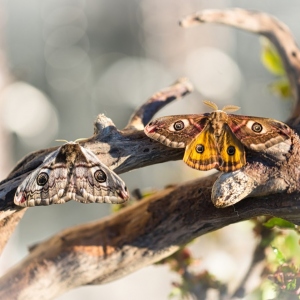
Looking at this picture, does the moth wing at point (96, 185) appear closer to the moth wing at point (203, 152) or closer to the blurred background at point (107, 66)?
the moth wing at point (203, 152)

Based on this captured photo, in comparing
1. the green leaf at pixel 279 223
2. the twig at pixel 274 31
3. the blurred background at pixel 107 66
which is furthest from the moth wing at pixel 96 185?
the blurred background at pixel 107 66

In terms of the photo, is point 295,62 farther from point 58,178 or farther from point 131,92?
point 131,92

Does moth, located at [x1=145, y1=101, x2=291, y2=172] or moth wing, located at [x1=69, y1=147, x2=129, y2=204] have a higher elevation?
moth, located at [x1=145, y1=101, x2=291, y2=172]

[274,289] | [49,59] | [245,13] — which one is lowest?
[274,289]

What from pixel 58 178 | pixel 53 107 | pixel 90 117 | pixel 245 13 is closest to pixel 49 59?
pixel 53 107

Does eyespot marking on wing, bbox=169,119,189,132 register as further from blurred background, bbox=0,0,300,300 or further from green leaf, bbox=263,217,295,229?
blurred background, bbox=0,0,300,300

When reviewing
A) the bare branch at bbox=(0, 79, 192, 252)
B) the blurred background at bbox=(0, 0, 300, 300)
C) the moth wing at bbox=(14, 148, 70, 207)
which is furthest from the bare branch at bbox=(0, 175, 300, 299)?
the blurred background at bbox=(0, 0, 300, 300)

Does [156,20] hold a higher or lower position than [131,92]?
higher

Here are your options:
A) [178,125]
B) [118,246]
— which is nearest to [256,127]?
[178,125]

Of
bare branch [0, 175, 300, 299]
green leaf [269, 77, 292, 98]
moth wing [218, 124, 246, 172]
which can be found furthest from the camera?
green leaf [269, 77, 292, 98]
